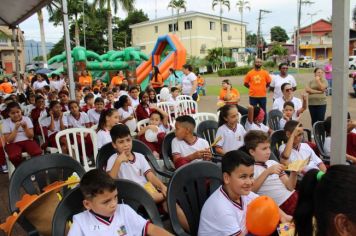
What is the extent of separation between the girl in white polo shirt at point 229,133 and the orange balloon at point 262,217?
2.59 metres

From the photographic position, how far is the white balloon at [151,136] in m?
5.03

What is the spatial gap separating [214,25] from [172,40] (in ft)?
105

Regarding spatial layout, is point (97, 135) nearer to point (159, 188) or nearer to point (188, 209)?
point (159, 188)

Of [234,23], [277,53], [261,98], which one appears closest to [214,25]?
[234,23]

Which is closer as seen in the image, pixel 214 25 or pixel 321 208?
pixel 321 208

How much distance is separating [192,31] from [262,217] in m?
44.7

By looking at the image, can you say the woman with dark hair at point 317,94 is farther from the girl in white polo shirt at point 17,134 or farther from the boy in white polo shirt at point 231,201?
the girl in white polo shirt at point 17,134

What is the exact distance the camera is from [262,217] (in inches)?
69.8

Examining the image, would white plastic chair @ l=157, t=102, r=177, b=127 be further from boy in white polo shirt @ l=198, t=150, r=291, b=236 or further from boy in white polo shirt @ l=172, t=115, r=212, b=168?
boy in white polo shirt @ l=198, t=150, r=291, b=236

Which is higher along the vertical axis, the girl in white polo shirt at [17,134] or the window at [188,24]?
the window at [188,24]

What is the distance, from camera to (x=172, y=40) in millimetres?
→ 17312

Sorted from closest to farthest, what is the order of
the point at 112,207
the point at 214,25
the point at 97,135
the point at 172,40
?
1. the point at 112,207
2. the point at 97,135
3. the point at 172,40
4. the point at 214,25

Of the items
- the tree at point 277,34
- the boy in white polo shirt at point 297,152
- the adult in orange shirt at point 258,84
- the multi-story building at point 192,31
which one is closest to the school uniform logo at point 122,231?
the boy in white polo shirt at point 297,152

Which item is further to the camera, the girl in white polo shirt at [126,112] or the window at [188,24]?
the window at [188,24]
